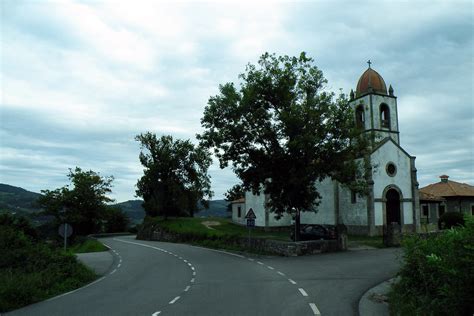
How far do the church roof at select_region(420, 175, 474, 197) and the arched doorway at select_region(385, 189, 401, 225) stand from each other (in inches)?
559

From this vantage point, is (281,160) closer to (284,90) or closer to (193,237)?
(284,90)

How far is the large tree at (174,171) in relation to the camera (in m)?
49.2

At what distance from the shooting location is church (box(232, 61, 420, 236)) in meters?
35.7

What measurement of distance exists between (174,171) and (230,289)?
38825mm

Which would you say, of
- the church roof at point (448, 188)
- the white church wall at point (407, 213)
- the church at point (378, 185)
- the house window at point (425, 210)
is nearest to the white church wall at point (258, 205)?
the church at point (378, 185)

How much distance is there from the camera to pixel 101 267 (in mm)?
21234

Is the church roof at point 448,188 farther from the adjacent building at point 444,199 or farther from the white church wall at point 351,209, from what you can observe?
the white church wall at point 351,209

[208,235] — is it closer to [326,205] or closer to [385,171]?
Result: [326,205]

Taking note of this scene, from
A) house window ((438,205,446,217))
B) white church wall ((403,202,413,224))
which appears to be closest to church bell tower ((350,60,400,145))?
white church wall ((403,202,413,224))

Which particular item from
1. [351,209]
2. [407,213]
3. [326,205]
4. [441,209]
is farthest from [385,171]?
[441,209]

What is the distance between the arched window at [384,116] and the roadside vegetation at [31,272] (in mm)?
33311

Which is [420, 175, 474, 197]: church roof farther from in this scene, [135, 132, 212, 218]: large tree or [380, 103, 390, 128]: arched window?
[135, 132, 212, 218]: large tree

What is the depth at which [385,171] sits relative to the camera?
120 ft

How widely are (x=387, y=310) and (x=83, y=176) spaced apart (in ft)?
172
